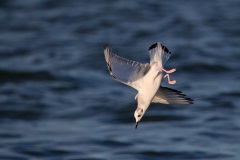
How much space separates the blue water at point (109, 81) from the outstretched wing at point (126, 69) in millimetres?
4228

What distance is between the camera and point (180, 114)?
10.6 metres

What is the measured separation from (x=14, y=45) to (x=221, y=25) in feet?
12.0

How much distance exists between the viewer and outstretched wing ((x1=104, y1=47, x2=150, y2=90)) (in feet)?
14.9

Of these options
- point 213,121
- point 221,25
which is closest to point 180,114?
point 213,121

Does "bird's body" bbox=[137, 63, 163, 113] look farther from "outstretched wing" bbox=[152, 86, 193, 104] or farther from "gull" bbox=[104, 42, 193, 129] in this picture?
"outstretched wing" bbox=[152, 86, 193, 104]

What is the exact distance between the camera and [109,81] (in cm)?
1173

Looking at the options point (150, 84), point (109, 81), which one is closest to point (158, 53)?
point (150, 84)

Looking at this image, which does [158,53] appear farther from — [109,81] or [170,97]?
[109,81]

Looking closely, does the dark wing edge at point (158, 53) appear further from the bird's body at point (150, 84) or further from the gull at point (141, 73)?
the bird's body at point (150, 84)

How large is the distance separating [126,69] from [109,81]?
7.11 metres

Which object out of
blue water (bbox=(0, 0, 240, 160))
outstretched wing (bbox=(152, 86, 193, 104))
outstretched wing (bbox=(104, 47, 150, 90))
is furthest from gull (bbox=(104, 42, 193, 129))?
blue water (bbox=(0, 0, 240, 160))

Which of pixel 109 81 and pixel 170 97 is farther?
pixel 109 81

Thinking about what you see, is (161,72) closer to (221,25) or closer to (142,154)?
(142,154)

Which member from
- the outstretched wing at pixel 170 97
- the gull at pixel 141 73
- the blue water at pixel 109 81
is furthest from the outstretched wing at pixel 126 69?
the blue water at pixel 109 81
